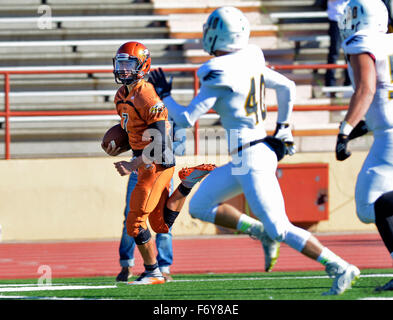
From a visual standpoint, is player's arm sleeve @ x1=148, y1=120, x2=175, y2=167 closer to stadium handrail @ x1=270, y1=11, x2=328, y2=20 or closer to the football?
the football

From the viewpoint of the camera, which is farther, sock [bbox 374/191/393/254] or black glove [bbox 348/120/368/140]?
black glove [bbox 348/120/368/140]

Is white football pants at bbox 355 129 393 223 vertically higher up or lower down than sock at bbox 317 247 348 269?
higher up

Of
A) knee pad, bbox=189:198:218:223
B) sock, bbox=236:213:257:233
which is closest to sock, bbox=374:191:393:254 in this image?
sock, bbox=236:213:257:233

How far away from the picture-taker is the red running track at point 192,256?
24.0ft

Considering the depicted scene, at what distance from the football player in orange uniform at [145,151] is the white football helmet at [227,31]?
3.43 feet

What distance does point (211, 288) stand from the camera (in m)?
5.74

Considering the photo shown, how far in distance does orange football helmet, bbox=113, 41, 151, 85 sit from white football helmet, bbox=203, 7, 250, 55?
114 centimetres

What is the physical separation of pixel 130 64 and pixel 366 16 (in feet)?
5.55

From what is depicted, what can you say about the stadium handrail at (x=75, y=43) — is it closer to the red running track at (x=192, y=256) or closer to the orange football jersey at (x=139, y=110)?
the red running track at (x=192, y=256)

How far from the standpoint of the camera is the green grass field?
518cm

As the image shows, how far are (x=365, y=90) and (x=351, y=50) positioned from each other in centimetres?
25

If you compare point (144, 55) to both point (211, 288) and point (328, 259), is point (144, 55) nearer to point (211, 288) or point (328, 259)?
point (211, 288)

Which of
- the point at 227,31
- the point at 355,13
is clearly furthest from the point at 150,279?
the point at 355,13

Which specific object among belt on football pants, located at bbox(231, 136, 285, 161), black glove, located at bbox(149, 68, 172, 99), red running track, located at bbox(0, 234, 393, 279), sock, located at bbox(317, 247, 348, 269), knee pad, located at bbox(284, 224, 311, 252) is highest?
black glove, located at bbox(149, 68, 172, 99)
